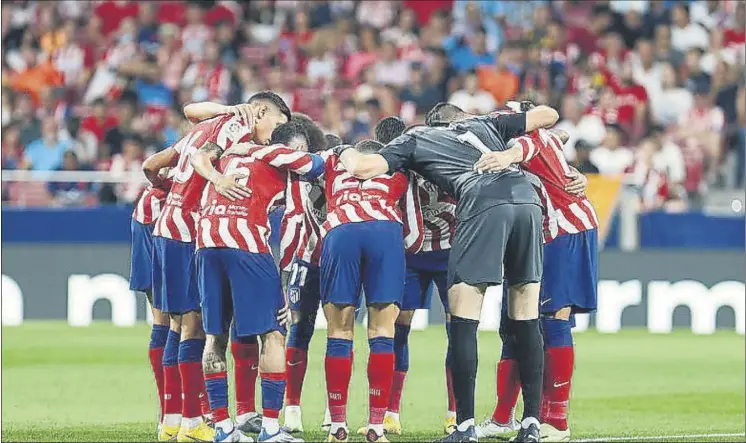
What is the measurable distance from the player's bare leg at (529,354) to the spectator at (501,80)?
40.8 feet

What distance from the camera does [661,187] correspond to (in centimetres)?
1912

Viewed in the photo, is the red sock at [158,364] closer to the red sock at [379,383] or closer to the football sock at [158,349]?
the football sock at [158,349]

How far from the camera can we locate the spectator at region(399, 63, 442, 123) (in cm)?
2083

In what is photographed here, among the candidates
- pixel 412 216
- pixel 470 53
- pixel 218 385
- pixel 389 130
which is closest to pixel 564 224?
pixel 412 216

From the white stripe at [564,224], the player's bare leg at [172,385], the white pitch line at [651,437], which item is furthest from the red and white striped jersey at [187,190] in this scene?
the white pitch line at [651,437]

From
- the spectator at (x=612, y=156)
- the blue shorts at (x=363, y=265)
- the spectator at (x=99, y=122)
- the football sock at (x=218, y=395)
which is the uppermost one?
the spectator at (x=99, y=122)

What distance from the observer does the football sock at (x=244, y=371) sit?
30.1 feet

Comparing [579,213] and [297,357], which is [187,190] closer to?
[297,357]

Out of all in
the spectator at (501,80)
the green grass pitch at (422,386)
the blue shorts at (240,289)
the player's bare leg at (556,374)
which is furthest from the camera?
the spectator at (501,80)

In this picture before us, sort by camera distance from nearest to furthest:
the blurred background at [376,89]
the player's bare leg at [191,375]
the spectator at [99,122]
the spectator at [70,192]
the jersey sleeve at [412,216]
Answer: the player's bare leg at [191,375]
the jersey sleeve at [412,216]
the blurred background at [376,89]
the spectator at [70,192]
the spectator at [99,122]

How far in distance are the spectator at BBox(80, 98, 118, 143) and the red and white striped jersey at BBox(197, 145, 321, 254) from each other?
12415 millimetres

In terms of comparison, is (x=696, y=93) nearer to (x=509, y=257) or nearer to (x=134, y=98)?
(x=134, y=98)

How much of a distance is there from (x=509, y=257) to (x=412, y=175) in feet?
3.18

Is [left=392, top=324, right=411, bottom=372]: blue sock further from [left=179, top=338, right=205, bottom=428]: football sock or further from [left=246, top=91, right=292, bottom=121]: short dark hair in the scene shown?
[left=246, top=91, right=292, bottom=121]: short dark hair
